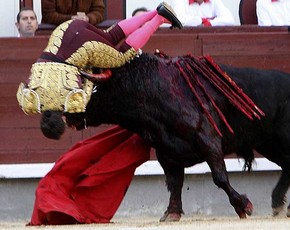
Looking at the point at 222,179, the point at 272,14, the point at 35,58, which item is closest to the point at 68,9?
the point at 35,58

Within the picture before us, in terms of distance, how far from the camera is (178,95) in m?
8.70

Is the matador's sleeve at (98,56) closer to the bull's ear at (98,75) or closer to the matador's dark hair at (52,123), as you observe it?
the bull's ear at (98,75)

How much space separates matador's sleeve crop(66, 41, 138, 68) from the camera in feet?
27.6

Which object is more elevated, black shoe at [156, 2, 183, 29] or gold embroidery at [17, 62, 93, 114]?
black shoe at [156, 2, 183, 29]

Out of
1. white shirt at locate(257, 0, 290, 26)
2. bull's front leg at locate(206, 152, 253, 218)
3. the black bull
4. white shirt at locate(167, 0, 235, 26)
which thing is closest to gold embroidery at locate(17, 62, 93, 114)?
the black bull

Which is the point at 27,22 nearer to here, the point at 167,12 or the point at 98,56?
the point at 167,12

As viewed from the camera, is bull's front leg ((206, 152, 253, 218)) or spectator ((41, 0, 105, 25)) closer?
bull's front leg ((206, 152, 253, 218))

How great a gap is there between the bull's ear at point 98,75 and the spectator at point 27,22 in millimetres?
2829

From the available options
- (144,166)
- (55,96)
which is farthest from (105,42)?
(144,166)

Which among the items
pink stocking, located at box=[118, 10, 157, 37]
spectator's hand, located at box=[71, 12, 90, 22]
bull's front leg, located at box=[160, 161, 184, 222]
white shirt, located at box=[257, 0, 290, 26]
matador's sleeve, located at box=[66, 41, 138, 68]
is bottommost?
bull's front leg, located at box=[160, 161, 184, 222]

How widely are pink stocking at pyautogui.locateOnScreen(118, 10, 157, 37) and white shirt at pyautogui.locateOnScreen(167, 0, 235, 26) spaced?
2826 mm

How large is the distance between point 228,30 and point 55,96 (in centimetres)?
351

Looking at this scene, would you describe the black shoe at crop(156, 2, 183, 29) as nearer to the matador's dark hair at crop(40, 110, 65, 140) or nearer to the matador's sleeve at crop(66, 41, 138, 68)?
the matador's sleeve at crop(66, 41, 138, 68)

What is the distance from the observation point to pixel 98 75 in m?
8.51
